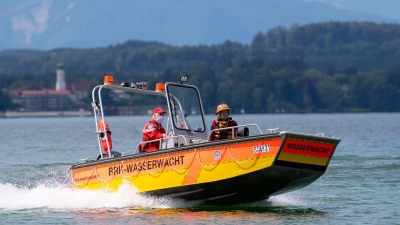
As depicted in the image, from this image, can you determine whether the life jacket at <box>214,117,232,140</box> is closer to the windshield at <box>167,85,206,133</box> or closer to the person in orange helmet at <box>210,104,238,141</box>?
the person in orange helmet at <box>210,104,238,141</box>

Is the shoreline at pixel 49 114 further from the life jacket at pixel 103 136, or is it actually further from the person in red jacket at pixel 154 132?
the person in red jacket at pixel 154 132

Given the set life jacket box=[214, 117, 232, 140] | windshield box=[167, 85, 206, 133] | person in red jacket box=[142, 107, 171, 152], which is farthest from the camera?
windshield box=[167, 85, 206, 133]

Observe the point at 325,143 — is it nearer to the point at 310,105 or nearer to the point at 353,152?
the point at 353,152

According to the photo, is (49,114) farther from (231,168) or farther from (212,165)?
(231,168)

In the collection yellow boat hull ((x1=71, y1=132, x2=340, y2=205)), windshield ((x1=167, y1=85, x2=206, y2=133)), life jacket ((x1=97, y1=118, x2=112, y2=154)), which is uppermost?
windshield ((x1=167, y1=85, x2=206, y2=133))

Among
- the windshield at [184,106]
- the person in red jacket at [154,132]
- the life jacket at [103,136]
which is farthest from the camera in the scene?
the life jacket at [103,136]

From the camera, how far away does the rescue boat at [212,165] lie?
59.8 feet

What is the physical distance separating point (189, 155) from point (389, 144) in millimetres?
A: 27729

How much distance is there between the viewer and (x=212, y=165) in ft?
61.4

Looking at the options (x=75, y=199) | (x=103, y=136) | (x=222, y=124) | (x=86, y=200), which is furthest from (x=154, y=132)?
(x=75, y=199)

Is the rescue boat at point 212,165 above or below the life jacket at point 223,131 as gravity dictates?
below

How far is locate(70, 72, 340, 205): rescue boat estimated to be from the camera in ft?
59.8

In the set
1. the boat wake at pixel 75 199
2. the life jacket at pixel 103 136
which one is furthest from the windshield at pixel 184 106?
the boat wake at pixel 75 199

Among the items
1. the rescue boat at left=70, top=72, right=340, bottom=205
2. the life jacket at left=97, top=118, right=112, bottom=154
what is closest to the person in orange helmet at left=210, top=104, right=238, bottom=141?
the rescue boat at left=70, top=72, right=340, bottom=205
